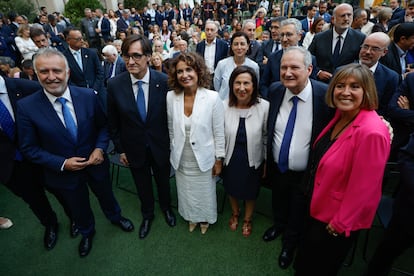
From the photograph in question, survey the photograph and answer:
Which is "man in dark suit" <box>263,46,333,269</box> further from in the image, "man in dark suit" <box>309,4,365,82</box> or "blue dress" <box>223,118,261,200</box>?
"man in dark suit" <box>309,4,365,82</box>

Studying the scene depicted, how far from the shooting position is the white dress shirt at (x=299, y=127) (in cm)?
207

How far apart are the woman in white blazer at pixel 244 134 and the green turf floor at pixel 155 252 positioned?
601mm

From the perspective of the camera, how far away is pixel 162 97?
8.03 feet

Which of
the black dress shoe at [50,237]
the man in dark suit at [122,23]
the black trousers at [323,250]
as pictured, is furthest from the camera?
the man in dark suit at [122,23]

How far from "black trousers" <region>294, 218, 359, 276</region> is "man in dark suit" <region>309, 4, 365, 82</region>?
2.32 meters

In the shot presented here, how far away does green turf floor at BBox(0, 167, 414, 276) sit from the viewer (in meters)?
2.51

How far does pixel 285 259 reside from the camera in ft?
8.14

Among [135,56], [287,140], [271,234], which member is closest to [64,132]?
[135,56]

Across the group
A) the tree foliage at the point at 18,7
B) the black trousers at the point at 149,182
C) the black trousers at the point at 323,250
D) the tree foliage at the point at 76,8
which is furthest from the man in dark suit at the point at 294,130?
the tree foliage at the point at 18,7

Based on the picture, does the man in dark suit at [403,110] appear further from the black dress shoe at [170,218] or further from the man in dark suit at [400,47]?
the black dress shoe at [170,218]

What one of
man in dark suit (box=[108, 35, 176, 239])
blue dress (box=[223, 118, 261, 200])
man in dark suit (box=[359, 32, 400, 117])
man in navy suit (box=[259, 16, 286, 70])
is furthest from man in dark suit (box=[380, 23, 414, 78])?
man in dark suit (box=[108, 35, 176, 239])

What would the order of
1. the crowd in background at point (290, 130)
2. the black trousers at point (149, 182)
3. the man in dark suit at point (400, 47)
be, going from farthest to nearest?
the man in dark suit at point (400, 47) < the black trousers at point (149, 182) < the crowd in background at point (290, 130)

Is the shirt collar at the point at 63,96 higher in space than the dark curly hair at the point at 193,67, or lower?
lower

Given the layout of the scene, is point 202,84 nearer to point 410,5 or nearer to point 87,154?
point 87,154
